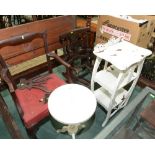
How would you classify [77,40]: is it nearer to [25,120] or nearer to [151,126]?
[25,120]

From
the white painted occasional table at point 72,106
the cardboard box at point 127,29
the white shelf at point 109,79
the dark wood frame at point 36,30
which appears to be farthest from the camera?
the cardboard box at point 127,29

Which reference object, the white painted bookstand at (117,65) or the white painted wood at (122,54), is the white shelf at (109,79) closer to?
the white painted bookstand at (117,65)

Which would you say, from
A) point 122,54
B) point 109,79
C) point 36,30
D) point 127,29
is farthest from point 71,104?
point 127,29

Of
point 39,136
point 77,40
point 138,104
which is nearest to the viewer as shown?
point 138,104

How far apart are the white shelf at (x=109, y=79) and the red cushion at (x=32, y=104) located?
0.40m

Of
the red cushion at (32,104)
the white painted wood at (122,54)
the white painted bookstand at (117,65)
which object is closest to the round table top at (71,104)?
the red cushion at (32,104)

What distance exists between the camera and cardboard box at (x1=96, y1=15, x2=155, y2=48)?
6.12 ft

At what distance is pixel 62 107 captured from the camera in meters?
1.37

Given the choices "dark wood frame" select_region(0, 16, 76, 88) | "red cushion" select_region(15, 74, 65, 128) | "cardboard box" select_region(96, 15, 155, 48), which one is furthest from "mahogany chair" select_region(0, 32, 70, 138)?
"cardboard box" select_region(96, 15, 155, 48)

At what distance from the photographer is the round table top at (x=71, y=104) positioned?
4.25 ft

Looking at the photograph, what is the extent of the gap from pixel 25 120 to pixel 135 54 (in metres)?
1.13

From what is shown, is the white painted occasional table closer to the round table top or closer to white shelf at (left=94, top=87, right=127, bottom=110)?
the round table top
